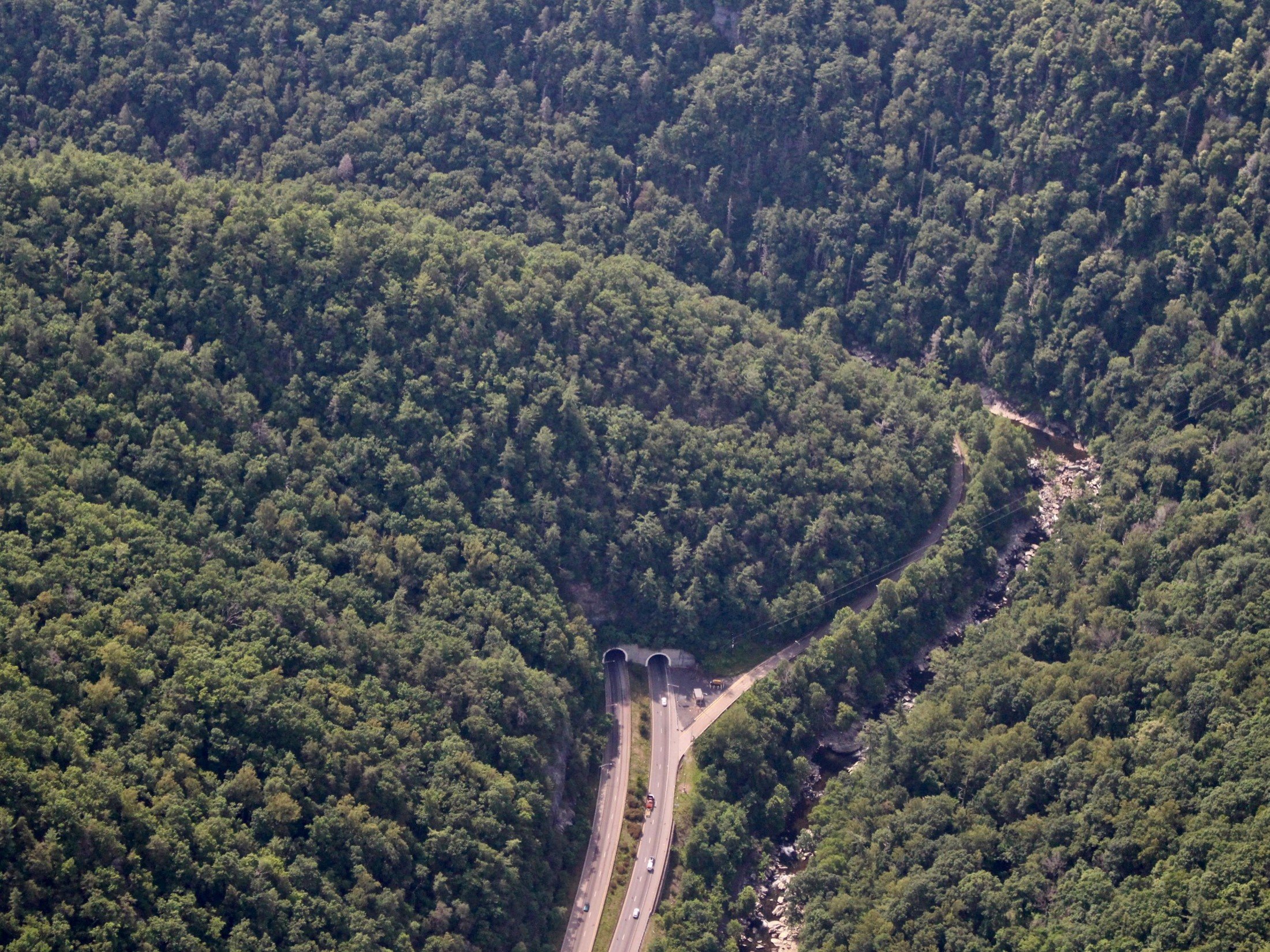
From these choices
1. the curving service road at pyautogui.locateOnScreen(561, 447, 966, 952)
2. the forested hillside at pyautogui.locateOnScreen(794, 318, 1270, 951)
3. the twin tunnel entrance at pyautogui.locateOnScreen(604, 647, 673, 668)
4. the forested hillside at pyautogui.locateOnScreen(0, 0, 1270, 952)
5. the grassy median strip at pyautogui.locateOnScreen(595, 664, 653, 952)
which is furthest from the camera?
the twin tunnel entrance at pyautogui.locateOnScreen(604, 647, 673, 668)

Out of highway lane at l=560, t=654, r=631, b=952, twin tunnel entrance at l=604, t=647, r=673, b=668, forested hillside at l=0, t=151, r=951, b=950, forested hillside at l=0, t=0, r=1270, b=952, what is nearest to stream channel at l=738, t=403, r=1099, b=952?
forested hillside at l=0, t=0, r=1270, b=952

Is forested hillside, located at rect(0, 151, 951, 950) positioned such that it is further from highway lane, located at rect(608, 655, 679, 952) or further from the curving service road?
highway lane, located at rect(608, 655, 679, 952)

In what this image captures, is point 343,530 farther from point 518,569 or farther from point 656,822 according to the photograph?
point 656,822

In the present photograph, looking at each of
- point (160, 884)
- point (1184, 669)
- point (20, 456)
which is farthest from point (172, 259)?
point (1184, 669)

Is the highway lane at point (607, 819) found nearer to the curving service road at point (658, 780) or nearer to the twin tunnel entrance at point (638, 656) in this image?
the curving service road at point (658, 780)

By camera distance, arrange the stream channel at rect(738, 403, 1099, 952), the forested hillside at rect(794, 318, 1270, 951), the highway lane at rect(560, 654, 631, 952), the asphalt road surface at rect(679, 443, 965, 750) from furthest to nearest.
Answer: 1. the asphalt road surface at rect(679, 443, 965, 750)
2. the stream channel at rect(738, 403, 1099, 952)
3. the highway lane at rect(560, 654, 631, 952)
4. the forested hillside at rect(794, 318, 1270, 951)
